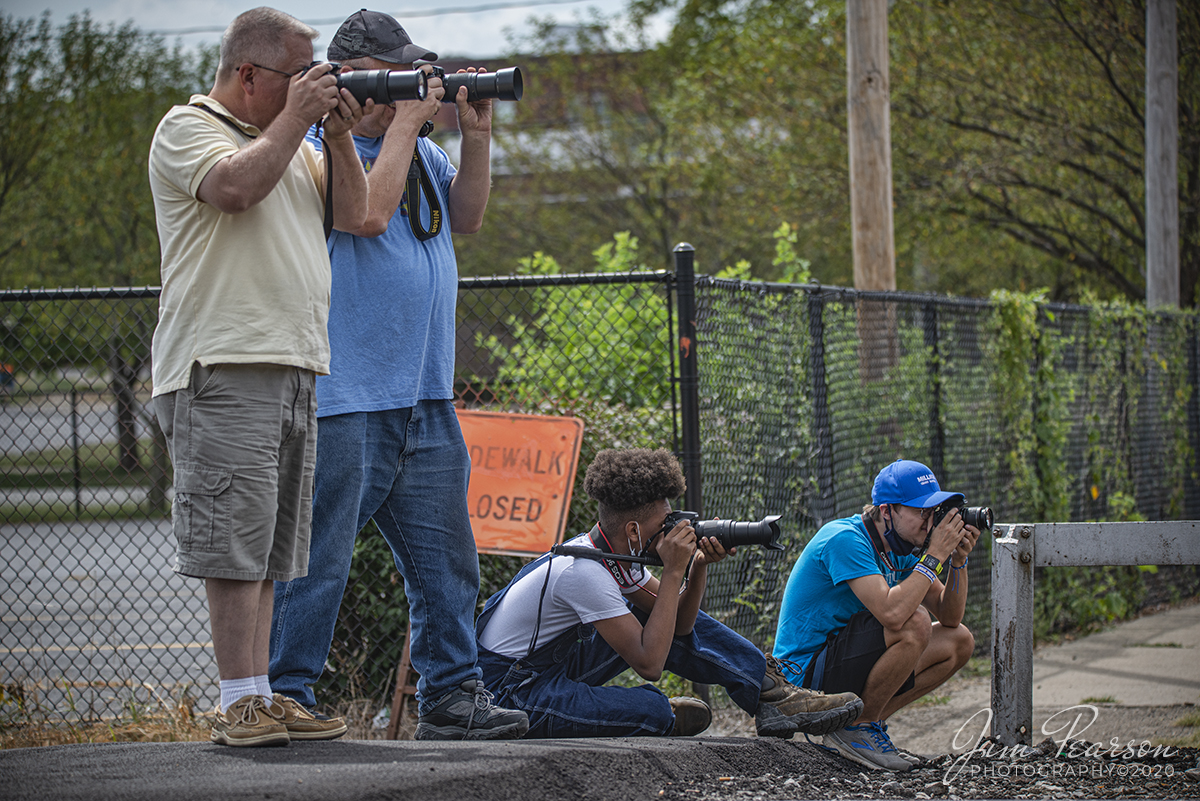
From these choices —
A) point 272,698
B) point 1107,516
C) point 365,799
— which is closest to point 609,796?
point 365,799

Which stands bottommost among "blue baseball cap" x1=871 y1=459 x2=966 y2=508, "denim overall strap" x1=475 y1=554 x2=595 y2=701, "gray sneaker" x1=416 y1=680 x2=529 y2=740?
"gray sneaker" x1=416 y1=680 x2=529 y2=740

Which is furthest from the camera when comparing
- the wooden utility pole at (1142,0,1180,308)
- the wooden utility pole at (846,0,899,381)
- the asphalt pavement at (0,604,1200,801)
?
the wooden utility pole at (1142,0,1180,308)

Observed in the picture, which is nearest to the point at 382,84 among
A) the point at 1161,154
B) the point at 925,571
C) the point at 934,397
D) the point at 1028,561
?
the point at 925,571

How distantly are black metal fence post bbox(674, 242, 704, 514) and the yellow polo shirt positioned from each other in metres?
1.88

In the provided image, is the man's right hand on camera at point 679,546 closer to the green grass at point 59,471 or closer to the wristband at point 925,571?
the wristband at point 925,571

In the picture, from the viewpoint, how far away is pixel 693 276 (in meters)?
4.25

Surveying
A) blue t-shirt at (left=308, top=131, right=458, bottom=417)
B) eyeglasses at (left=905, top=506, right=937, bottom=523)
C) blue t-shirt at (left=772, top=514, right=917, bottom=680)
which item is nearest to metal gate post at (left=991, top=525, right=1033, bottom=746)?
eyeglasses at (left=905, top=506, right=937, bottom=523)

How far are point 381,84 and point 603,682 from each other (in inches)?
81.4

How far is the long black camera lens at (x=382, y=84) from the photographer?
265cm

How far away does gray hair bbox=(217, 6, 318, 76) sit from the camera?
2.65 meters

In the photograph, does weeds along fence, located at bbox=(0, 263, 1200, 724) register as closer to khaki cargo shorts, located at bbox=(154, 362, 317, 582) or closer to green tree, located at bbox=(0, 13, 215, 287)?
khaki cargo shorts, located at bbox=(154, 362, 317, 582)

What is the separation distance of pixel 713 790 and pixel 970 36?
11541 mm

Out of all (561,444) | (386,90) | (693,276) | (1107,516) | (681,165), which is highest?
(681,165)

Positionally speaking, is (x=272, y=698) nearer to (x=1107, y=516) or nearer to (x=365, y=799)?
(x=365, y=799)
